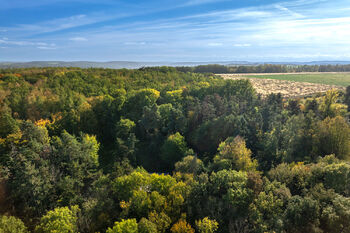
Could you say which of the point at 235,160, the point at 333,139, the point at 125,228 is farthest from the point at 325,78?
the point at 125,228

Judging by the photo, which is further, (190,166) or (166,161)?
(166,161)

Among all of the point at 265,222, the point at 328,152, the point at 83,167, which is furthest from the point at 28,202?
the point at 328,152

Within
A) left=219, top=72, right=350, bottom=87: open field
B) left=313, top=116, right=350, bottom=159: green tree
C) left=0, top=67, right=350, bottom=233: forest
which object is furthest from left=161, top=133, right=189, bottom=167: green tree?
left=219, top=72, right=350, bottom=87: open field

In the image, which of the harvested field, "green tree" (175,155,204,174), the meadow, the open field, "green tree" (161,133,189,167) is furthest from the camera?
the open field

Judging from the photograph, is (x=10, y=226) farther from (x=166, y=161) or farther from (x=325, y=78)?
(x=325, y=78)

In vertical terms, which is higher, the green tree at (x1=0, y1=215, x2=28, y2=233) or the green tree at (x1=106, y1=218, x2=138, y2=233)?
the green tree at (x1=106, y1=218, x2=138, y2=233)

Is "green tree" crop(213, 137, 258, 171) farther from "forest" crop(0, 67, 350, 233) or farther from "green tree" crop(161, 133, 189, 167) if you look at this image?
"green tree" crop(161, 133, 189, 167)

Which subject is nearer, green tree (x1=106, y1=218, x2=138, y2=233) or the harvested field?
green tree (x1=106, y1=218, x2=138, y2=233)

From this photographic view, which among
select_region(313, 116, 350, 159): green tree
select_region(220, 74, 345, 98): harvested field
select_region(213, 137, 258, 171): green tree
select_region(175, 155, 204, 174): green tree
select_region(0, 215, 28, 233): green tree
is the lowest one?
select_region(0, 215, 28, 233): green tree
